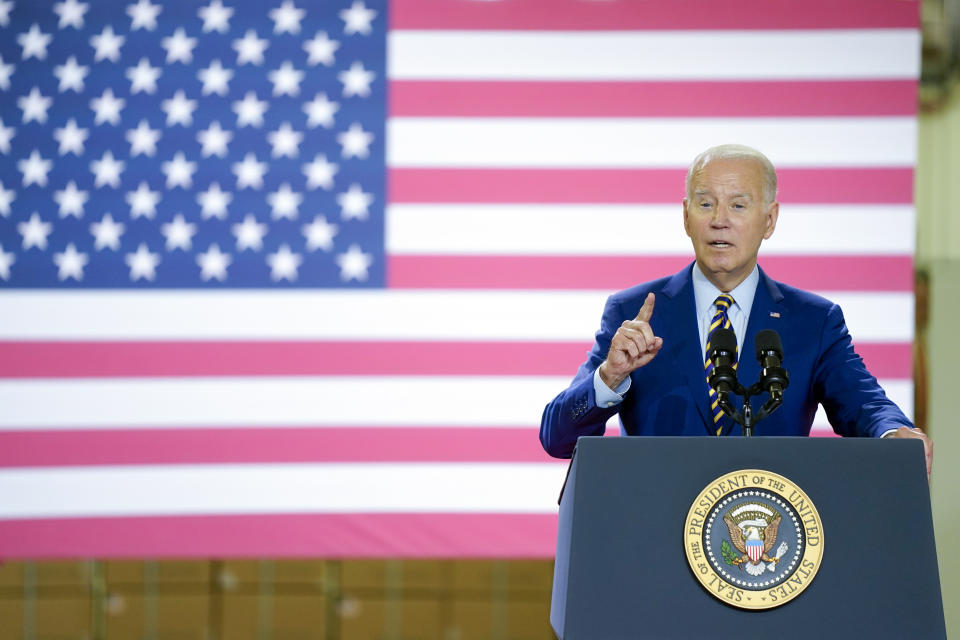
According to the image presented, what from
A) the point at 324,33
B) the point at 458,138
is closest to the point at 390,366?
the point at 458,138

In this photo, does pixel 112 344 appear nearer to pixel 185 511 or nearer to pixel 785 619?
pixel 185 511

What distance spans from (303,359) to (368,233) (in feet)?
1.49

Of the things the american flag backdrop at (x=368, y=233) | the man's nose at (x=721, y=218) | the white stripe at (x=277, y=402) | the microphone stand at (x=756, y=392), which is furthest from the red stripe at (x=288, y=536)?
the microphone stand at (x=756, y=392)

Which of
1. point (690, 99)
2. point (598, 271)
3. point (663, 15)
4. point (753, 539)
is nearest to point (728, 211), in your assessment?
point (753, 539)

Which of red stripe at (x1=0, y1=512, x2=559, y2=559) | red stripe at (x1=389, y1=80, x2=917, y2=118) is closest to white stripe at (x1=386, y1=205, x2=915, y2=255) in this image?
red stripe at (x1=389, y1=80, x2=917, y2=118)

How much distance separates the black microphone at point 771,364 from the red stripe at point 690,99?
199cm

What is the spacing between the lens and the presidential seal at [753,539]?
4.01 ft

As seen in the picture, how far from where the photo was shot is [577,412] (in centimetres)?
160

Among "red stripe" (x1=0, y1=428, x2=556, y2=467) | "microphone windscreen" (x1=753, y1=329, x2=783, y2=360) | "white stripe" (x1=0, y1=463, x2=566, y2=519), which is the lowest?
"white stripe" (x1=0, y1=463, x2=566, y2=519)

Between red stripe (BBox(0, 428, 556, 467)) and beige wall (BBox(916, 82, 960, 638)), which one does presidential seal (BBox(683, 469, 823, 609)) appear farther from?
beige wall (BBox(916, 82, 960, 638))

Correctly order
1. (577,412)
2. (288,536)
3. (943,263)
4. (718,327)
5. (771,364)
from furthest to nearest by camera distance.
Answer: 1. (943,263)
2. (288,536)
3. (718,327)
4. (577,412)
5. (771,364)

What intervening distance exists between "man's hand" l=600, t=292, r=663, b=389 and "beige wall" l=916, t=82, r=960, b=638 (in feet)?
7.27

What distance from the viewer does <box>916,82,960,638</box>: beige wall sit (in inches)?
131

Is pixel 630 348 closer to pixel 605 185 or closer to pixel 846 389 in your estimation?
pixel 846 389
